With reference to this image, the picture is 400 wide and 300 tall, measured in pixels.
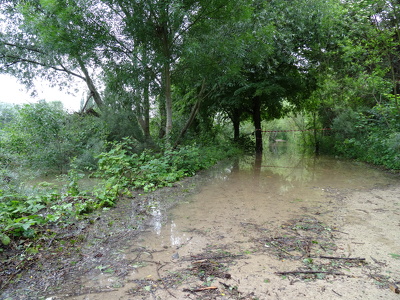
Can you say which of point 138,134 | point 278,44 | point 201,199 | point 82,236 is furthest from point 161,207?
point 278,44

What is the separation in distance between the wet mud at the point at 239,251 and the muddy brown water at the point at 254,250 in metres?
0.01

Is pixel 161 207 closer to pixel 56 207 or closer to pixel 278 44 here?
pixel 56 207

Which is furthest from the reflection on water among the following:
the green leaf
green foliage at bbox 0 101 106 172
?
green foliage at bbox 0 101 106 172

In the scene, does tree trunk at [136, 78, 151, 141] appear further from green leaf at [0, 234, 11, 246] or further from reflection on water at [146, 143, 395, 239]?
green leaf at [0, 234, 11, 246]

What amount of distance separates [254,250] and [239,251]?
194 millimetres

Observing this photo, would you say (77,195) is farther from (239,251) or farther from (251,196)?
(251,196)

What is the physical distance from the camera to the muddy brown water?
7.80ft

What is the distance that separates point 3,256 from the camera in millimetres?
2777

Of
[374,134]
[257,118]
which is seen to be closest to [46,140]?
[257,118]

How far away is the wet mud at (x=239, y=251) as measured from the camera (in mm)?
2391

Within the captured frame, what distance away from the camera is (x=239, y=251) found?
3156 mm

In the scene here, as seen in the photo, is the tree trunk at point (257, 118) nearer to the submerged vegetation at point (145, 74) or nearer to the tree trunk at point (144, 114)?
the submerged vegetation at point (145, 74)

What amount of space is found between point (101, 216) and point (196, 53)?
18.5 feet

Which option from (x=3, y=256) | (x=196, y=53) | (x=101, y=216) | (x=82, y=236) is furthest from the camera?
(x=196, y=53)
